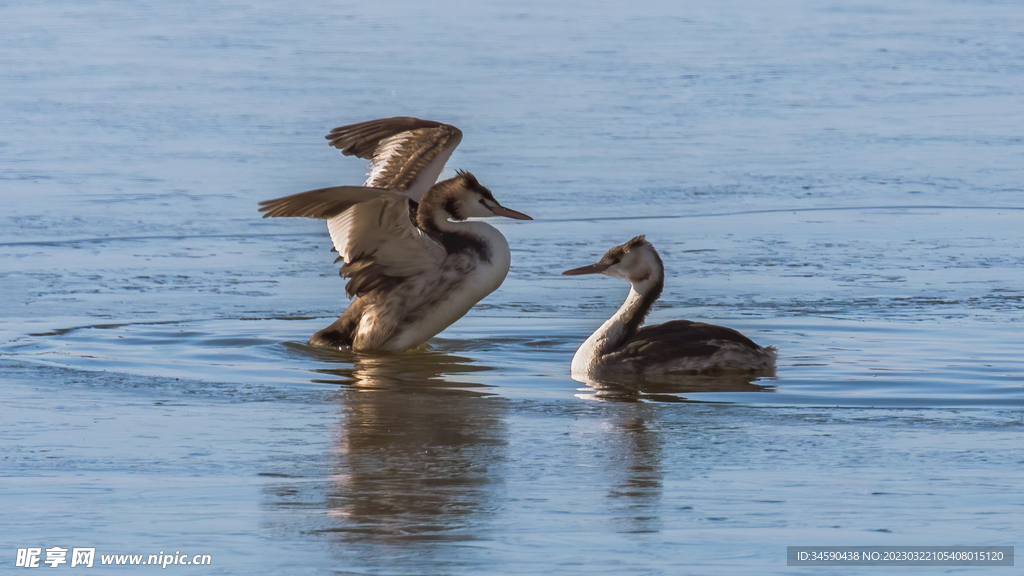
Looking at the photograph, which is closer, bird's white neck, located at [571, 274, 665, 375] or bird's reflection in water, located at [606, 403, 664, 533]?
bird's reflection in water, located at [606, 403, 664, 533]

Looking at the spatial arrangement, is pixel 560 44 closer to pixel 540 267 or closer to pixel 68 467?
pixel 540 267

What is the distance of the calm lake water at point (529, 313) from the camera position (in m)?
4.51

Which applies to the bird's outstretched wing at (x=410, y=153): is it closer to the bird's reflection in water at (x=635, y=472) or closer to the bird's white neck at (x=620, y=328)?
the bird's white neck at (x=620, y=328)

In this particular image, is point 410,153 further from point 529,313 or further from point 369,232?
point 529,313

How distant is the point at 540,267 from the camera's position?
31.9 ft

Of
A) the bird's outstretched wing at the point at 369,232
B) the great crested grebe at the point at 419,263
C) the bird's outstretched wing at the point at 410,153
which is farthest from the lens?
the bird's outstretched wing at the point at 410,153

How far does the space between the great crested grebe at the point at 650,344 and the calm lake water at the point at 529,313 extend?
165 millimetres

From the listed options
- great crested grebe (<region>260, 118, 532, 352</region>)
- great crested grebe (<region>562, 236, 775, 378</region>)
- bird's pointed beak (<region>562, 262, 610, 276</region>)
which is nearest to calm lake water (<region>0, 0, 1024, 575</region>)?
great crested grebe (<region>562, 236, 775, 378</region>)

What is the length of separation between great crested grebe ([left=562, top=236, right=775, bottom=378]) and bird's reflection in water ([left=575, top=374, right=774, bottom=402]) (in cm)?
4

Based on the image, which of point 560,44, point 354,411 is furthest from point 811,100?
point 354,411

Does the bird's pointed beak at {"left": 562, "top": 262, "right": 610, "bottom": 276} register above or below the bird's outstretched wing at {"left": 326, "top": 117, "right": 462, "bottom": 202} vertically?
below

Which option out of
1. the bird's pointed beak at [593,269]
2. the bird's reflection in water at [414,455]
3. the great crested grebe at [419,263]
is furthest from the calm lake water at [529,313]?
the bird's pointed beak at [593,269]

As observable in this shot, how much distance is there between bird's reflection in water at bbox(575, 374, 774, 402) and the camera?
6.61 metres

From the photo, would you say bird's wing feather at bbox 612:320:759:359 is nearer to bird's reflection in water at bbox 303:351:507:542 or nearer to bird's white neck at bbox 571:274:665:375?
bird's white neck at bbox 571:274:665:375
